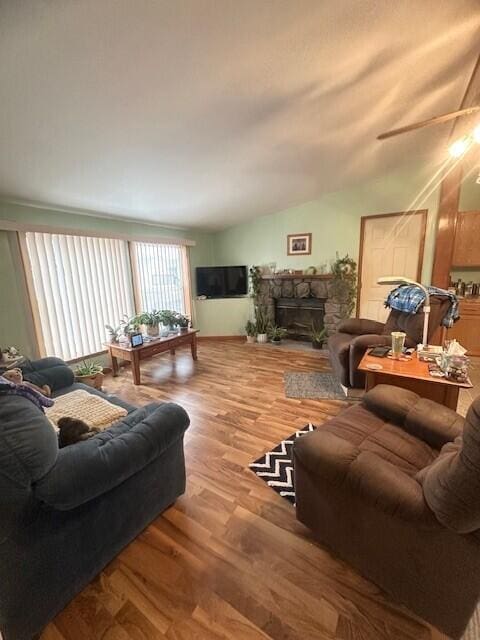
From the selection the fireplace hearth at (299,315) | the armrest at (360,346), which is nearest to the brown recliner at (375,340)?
the armrest at (360,346)

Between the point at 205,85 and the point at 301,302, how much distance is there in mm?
3657

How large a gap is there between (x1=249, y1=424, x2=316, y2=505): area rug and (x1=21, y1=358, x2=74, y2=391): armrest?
1.67m

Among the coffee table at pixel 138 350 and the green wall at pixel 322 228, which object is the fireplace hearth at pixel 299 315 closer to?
the green wall at pixel 322 228

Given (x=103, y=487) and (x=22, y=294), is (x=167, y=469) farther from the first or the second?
(x=22, y=294)

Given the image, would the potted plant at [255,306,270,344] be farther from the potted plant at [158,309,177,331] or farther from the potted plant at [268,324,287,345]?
the potted plant at [158,309,177,331]

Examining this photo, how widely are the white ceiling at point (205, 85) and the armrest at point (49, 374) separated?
1569 millimetres

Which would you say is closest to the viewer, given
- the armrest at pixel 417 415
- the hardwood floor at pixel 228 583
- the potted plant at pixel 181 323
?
the hardwood floor at pixel 228 583

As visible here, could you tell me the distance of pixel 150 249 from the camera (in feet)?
14.3

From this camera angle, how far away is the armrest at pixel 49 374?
213 centimetres

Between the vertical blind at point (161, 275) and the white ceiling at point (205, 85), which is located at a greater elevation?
the white ceiling at point (205, 85)

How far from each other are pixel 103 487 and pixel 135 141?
7.45 feet

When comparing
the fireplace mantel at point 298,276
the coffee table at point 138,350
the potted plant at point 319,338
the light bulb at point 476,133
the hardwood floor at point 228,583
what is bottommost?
the hardwood floor at point 228,583

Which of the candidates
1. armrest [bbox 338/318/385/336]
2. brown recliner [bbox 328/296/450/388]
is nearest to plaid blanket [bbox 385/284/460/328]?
brown recliner [bbox 328/296/450/388]

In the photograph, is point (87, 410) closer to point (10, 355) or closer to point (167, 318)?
Result: point (10, 355)
